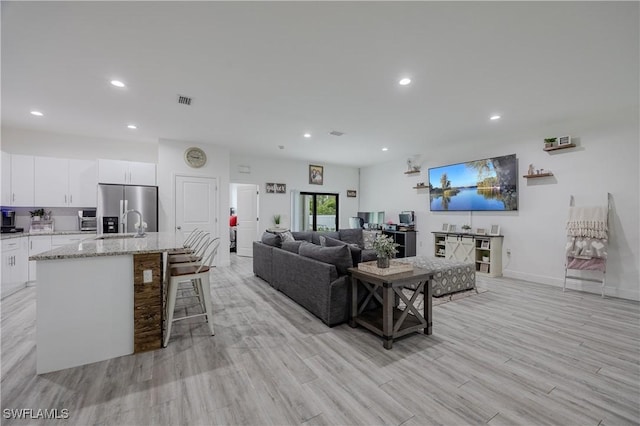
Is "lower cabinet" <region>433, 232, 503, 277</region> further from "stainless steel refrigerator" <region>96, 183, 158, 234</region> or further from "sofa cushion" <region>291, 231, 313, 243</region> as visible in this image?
"stainless steel refrigerator" <region>96, 183, 158, 234</region>

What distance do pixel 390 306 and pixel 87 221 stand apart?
5838 millimetres

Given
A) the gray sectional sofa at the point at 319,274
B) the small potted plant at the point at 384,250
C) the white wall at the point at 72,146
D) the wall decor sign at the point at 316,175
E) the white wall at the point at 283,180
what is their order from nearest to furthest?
1. the small potted plant at the point at 384,250
2. the gray sectional sofa at the point at 319,274
3. the white wall at the point at 72,146
4. the white wall at the point at 283,180
5. the wall decor sign at the point at 316,175

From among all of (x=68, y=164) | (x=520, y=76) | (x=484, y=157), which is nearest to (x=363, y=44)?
(x=520, y=76)

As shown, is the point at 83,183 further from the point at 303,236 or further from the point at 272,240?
the point at 303,236

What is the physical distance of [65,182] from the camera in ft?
16.4

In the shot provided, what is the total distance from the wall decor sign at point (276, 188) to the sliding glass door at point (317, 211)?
633 mm

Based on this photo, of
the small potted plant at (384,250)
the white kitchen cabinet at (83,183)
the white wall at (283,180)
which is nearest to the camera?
the small potted plant at (384,250)

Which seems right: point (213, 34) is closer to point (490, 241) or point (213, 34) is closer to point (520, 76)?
point (520, 76)

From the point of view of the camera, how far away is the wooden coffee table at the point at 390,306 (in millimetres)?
2482

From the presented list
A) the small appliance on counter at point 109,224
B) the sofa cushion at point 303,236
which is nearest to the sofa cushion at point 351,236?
the sofa cushion at point 303,236

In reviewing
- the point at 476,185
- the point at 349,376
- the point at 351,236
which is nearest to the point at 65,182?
the point at 351,236

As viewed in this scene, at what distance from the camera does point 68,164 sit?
16.4 feet

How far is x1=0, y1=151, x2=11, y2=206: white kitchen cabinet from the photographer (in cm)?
447

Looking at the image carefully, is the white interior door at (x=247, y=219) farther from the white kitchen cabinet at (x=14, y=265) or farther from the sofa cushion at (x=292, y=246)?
the white kitchen cabinet at (x=14, y=265)
